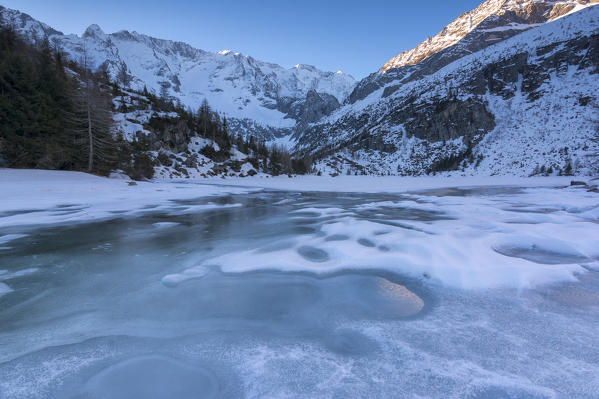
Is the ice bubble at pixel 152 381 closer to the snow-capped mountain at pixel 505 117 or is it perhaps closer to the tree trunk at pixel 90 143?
the tree trunk at pixel 90 143

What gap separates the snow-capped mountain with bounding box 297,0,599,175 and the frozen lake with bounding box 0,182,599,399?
65625 millimetres

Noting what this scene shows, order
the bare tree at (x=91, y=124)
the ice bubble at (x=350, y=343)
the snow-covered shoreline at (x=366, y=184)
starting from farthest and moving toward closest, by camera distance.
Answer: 1. the snow-covered shoreline at (x=366, y=184)
2. the bare tree at (x=91, y=124)
3. the ice bubble at (x=350, y=343)

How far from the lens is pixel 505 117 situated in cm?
8081

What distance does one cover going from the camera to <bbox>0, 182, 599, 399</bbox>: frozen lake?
1421 millimetres

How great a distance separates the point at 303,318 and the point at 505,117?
10602 centimetres

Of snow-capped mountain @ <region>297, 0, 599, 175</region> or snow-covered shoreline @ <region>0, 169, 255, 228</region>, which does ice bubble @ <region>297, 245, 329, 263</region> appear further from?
snow-capped mountain @ <region>297, 0, 599, 175</region>

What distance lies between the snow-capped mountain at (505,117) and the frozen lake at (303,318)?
65.6 metres

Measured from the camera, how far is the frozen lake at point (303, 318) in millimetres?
1421

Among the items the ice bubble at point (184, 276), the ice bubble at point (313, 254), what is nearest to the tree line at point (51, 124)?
the ice bubble at point (184, 276)

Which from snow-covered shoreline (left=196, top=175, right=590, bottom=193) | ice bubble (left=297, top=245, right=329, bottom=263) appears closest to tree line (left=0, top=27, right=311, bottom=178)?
snow-covered shoreline (left=196, top=175, right=590, bottom=193)

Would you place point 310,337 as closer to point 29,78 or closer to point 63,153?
point 63,153

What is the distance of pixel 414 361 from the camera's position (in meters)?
1.57

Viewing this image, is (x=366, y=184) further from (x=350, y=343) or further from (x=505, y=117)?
(x=505, y=117)

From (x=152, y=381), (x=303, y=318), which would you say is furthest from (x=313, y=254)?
(x=152, y=381)
